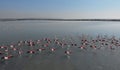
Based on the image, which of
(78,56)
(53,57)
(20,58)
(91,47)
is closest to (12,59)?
(20,58)

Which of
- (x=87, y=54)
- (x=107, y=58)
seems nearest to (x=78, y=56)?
(x=87, y=54)

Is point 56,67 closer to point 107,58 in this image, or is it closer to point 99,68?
point 99,68

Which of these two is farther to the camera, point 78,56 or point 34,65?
point 78,56

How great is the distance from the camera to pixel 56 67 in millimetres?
25281

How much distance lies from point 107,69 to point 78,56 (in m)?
6.72

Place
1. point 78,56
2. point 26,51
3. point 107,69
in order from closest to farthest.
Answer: point 107,69, point 78,56, point 26,51

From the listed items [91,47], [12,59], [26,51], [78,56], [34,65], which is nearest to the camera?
[34,65]

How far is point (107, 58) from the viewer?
1152 inches

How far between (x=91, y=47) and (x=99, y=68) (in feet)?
38.0

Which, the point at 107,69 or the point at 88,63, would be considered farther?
the point at 88,63

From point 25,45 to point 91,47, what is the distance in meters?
11.7

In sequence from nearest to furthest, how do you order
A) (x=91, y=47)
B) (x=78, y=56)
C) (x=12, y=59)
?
(x=12, y=59) → (x=78, y=56) → (x=91, y=47)

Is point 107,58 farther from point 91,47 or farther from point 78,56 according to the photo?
point 91,47

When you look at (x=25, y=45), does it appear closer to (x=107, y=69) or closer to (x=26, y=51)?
(x=26, y=51)
